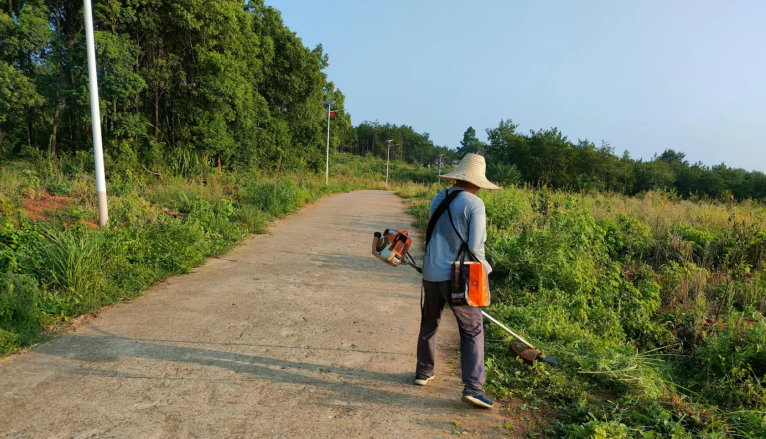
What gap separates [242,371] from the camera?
3504 millimetres

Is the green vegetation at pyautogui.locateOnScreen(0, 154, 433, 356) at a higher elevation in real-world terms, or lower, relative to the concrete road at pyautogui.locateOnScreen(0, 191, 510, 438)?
higher

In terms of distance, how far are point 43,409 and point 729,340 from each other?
5805 millimetres

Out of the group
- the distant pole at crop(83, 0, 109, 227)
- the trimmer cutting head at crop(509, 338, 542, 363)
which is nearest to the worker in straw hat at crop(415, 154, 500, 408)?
the trimmer cutting head at crop(509, 338, 542, 363)

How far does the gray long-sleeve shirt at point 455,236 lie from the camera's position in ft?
10.2

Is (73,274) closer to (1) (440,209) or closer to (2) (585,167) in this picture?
(1) (440,209)

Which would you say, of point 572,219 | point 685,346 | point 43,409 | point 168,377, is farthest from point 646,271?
point 43,409

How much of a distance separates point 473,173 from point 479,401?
174cm

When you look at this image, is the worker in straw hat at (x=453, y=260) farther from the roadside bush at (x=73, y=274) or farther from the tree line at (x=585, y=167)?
the tree line at (x=585, y=167)

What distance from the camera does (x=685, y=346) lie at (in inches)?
185

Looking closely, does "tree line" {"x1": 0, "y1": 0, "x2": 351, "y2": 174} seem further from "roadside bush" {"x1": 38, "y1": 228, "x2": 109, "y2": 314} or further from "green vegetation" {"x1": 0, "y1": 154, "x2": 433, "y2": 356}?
"roadside bush" {"x1": 38, "y1": 228, "x2": 109, "y2": 314}

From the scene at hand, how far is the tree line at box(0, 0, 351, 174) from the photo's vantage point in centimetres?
1525

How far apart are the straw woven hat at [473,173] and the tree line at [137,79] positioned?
49.8 feet

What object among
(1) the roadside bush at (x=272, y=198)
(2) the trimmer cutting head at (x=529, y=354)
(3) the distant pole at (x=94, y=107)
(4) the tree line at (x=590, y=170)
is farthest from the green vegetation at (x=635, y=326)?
(4) the tree line at (x=590, y=170)

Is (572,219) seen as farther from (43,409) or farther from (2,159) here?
(2,159)
